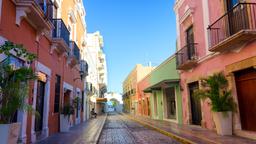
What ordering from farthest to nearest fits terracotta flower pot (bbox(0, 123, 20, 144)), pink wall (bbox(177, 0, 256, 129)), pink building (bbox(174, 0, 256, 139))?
pink wall (bbox(177, 0, 256, 129))
pink building (bbox(174, 0, 256, 139))
terracotta flower pot (bbox(0, 123, 20, 144))

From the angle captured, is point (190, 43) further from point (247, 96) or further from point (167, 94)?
point (167, 94)

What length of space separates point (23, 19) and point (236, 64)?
8.11 meters

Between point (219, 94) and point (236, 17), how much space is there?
128 inches

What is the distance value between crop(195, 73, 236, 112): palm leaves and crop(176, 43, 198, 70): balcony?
328cm

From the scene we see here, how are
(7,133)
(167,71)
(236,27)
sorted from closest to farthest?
(7,133)
(236,27)
(167,71)

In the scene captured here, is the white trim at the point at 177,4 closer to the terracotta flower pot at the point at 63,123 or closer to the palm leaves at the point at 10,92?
the terracotta flower pot at the point at 63,123

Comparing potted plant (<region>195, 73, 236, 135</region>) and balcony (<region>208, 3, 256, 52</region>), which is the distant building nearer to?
balcony (<region>208, 3, 256, 52</region>)

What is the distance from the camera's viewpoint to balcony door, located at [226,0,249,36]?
9.46 meters

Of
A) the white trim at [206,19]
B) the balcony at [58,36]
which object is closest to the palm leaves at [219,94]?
the white trim at [206,19]

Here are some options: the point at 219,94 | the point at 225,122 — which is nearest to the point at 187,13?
the point at 219,94

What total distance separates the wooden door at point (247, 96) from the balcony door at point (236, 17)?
173 centimetres

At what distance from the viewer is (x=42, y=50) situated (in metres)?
10.3

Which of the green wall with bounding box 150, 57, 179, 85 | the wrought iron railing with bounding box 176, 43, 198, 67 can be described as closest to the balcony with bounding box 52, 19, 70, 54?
the wrought iron railing with bounding box 176, 43, 198, 67

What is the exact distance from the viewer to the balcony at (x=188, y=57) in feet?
47.7
